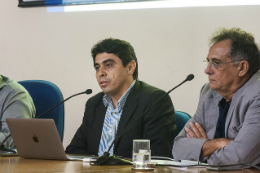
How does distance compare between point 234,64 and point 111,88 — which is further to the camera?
point 111,88

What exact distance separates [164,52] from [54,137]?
1661mm

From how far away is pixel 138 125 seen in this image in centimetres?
223

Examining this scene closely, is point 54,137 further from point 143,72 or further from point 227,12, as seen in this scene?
point 227,12

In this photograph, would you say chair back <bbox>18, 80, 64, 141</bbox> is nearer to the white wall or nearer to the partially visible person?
the partially visible person

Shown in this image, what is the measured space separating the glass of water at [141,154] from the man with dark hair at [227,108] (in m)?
0.48

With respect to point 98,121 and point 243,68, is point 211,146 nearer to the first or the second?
point 243,68

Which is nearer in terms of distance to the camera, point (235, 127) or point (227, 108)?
point (235, 127)

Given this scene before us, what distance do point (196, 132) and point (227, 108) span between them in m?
0.23

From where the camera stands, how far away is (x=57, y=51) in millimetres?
3369

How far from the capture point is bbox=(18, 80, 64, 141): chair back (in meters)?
2.59

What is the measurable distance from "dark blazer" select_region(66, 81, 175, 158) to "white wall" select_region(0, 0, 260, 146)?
0.58 metres

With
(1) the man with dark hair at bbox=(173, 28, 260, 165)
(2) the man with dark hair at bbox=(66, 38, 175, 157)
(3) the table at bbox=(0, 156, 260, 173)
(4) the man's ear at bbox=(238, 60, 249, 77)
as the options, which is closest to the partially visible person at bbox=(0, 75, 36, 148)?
(2) the man with dark hair at bbox=(66, 38, 175, 157)

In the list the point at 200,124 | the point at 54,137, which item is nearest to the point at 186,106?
the point at 200,124

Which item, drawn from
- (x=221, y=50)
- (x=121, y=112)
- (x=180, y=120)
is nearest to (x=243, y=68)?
(x=221, y=50)
